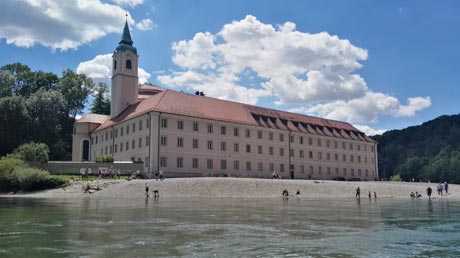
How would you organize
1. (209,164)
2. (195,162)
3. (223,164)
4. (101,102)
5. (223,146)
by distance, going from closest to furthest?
(195,162), (209,164), (223,164), (223,146), (101,102)

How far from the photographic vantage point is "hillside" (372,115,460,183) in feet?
379

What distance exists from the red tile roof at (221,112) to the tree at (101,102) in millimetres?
15665

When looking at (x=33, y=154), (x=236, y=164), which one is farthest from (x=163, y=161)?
(x=33, y=154)

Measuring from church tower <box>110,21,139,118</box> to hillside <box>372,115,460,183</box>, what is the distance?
254ft

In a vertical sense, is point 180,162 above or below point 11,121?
below

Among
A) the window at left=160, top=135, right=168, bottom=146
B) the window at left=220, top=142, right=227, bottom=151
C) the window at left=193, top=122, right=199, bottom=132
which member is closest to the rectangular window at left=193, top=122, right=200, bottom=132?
the window at left=193, top=122, right=199, bottom=132

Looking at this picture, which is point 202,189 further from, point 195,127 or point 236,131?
point 236,131

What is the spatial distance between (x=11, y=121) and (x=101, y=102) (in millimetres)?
23725

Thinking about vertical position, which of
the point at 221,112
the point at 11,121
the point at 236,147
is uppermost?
the point at 221,112

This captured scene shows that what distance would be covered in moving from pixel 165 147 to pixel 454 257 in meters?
46.0

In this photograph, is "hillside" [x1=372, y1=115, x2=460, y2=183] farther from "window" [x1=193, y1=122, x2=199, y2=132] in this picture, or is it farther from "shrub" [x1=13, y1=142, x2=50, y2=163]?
"shrub" [x1=13, y1=142, x2=50, y2=163]

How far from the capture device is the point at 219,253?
37.3ft

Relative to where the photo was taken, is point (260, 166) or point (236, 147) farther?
point (260, 166)

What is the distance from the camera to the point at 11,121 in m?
68.2
